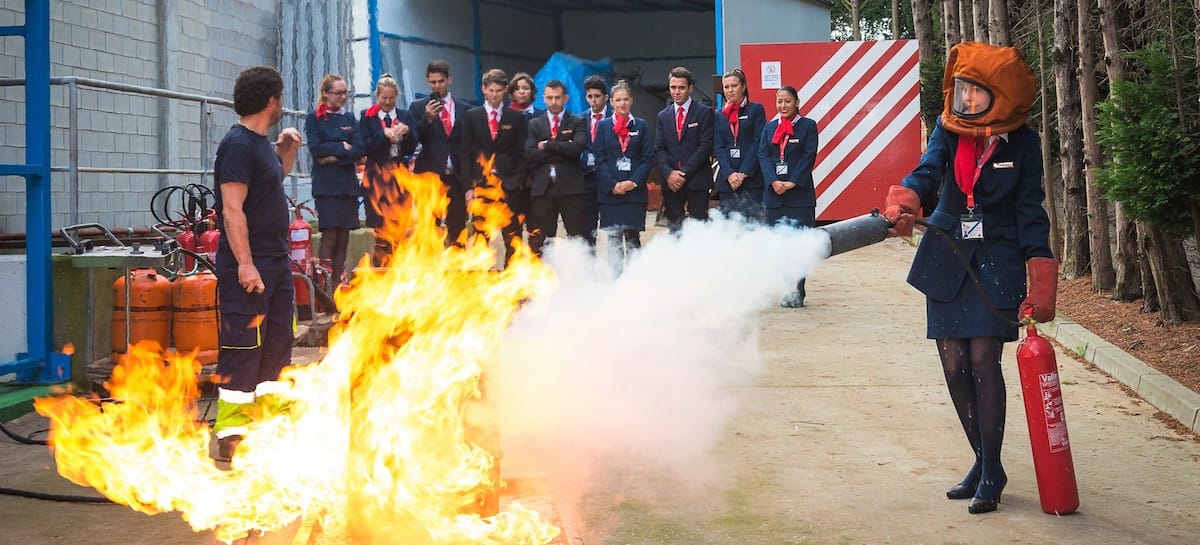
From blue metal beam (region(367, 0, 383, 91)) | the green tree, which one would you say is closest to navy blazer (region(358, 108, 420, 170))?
the green tree

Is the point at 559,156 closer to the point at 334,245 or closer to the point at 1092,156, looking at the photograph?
the point at 334,245

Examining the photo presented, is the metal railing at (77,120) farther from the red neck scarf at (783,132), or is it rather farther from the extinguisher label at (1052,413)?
the extinguisher label at (1052,413)

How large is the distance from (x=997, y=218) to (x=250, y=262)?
3671 millimetres

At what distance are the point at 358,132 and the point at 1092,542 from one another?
8.06 meters

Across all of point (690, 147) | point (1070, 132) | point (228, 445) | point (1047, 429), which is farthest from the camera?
point (1070, 132)

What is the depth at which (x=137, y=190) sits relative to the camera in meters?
14.8

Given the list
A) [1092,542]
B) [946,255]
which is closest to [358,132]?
[946,255]

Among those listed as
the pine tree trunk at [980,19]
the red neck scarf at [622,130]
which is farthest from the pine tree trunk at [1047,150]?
the red neck scarf at [622,130]

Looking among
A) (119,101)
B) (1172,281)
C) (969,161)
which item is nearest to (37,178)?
(969,161)

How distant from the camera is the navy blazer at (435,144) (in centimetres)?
1144

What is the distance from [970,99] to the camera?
5168 mm

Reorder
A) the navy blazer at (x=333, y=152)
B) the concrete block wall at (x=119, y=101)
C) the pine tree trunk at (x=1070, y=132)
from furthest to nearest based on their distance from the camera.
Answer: the concrete block wall at (x=119, y=101)
the pine tree trunk at (x=1070, y=132)
the navy blazer at (x=333, y=152)

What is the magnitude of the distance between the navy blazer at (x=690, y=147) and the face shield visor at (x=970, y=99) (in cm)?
632

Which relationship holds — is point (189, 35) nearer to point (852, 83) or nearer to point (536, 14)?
point (852, 83)
